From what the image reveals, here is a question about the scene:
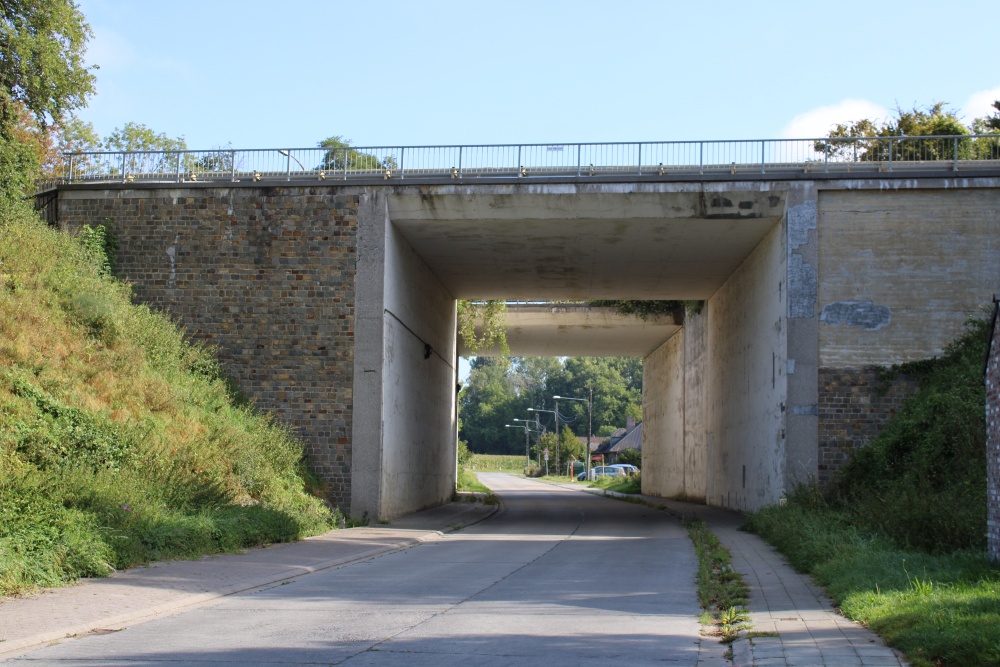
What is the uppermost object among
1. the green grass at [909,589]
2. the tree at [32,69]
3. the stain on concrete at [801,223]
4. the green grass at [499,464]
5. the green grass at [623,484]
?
the tree at [32,69]

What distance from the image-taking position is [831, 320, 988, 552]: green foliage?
13617 millimetres

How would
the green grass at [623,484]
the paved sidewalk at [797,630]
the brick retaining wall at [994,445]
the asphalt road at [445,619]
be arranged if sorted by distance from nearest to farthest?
the paved sidewalk at [797,630] → the asphalt road at [445,619] → the brick retaining wall at [994,445] → the green grass at [623,484]

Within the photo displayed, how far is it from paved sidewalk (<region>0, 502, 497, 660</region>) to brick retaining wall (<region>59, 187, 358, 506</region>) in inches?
195

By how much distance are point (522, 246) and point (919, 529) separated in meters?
15.0

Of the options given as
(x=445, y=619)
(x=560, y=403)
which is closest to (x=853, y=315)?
(x=445, y=619)

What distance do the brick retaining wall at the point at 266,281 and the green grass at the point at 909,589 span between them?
11229mm

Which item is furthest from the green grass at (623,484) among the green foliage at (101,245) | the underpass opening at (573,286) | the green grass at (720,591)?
the green grass at (720,591)

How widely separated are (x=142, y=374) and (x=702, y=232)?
44.8 feet

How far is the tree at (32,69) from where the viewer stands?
74.1 ft

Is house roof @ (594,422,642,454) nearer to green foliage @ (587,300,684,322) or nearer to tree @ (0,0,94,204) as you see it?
green foliage @ (587,300,684,322)

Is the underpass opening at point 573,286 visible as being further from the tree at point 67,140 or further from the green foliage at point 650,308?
the tree at point 67,140

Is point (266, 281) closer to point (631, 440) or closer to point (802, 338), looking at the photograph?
point (802, 338)

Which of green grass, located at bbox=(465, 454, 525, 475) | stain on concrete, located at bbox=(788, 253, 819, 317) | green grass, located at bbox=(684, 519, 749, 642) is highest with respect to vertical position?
stain on concrete, located at bbox=(788, 253, 819, 317)

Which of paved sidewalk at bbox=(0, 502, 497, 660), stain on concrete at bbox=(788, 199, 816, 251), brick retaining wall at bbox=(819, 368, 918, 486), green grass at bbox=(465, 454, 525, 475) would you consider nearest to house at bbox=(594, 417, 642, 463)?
green grass at bbox=(465, 454, 525, 475)
